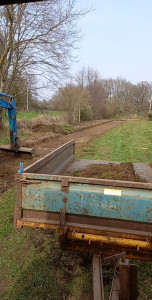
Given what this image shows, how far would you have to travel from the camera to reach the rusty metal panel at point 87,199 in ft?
7.60

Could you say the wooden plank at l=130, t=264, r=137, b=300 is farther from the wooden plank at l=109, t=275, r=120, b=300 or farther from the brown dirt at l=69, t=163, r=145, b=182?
the brown dirt at l=69, t=163, r=145, b=182

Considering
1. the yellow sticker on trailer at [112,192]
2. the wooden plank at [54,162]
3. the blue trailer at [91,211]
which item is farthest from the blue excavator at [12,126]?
the yellow sticker on trailer at [112,192]

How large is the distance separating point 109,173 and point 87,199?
2.28m

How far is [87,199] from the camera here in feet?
7.93

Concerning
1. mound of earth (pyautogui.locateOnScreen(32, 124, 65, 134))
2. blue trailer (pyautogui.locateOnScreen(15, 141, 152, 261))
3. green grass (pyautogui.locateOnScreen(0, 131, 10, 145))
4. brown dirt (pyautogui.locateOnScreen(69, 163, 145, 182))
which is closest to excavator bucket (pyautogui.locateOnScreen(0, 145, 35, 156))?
green grass (pyautogui.locateOnScreen(0, 131, 10, 145))

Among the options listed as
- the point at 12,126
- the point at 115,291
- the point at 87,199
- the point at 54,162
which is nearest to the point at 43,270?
the point at 115,291

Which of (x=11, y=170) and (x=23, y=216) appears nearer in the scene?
(x=23, y=216)

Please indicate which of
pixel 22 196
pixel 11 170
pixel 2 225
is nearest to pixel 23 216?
pixel 22 196

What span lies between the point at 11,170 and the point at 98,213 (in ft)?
18.5

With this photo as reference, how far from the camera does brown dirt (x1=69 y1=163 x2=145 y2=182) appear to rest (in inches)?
173

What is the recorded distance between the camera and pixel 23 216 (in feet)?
8.67

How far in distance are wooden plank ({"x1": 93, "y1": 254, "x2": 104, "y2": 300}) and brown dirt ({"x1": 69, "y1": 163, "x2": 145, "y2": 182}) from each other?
78.0 inches

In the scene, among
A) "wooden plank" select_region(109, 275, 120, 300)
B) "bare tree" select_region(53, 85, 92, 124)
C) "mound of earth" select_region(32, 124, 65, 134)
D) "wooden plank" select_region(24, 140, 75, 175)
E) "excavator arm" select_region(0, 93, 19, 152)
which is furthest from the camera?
"bare tree" select_region(53, 85, 92, 124)

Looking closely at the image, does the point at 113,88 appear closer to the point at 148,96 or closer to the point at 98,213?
the point at 148,96
